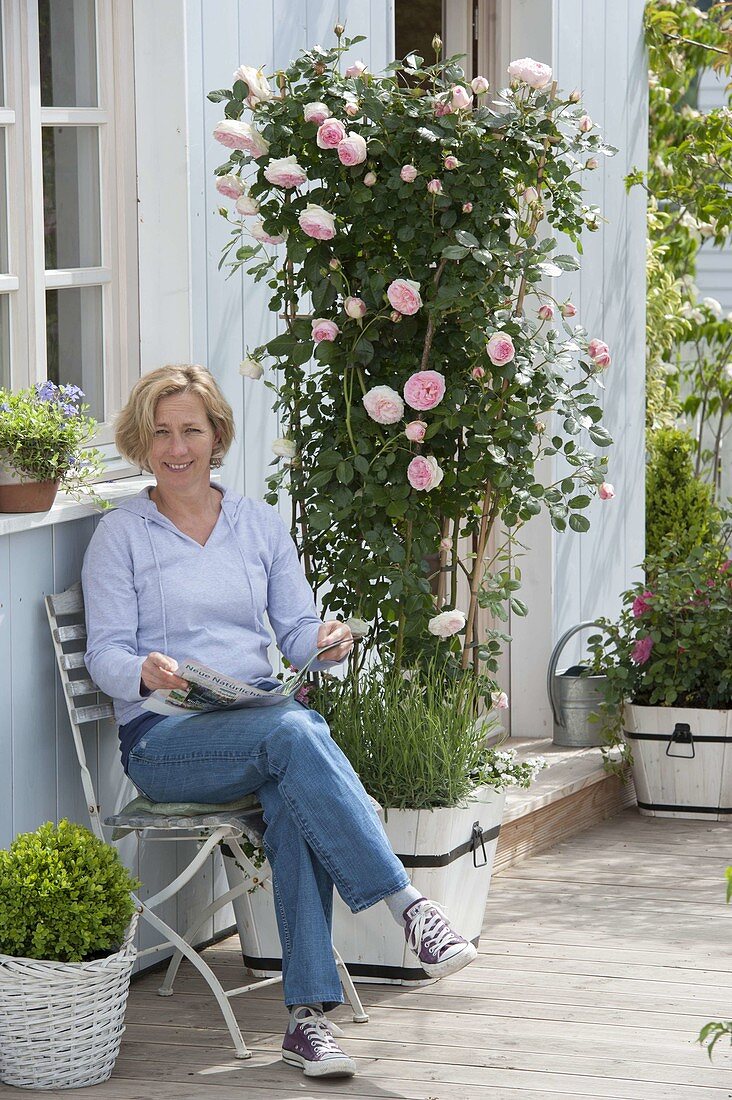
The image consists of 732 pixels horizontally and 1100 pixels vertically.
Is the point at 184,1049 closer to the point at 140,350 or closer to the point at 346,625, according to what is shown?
the point at 346,625

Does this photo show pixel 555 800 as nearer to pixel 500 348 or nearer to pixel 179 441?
pixel 500 348

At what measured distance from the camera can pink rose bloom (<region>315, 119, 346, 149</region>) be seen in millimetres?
3432

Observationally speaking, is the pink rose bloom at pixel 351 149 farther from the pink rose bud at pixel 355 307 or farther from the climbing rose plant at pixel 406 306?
the pink rose bud at pixel 355 307

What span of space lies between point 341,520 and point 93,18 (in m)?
1.22

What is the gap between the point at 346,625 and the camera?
3543mm

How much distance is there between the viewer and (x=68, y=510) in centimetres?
337

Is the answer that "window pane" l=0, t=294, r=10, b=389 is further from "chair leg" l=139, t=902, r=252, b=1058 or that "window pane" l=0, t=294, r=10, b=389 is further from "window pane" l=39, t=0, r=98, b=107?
"chair leg" l=139, t=902, r=252, b=1058

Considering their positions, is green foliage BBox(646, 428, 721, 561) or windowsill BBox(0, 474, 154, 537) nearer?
windowsill BBox(0, 474, 154, 537)

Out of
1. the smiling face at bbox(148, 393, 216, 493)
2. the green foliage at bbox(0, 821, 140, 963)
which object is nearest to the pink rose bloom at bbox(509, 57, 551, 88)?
the smiling face at bbox(148, 393, 216, 493)

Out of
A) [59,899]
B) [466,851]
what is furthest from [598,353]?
[59,899]

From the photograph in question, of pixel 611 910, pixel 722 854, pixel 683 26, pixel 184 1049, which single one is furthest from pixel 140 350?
pixel 683 26

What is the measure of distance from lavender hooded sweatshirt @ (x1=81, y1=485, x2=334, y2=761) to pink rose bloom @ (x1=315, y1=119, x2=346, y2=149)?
76 cm

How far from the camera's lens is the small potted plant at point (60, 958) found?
9.59 ft

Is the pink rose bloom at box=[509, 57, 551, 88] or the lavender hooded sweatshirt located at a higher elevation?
the pink rose bloom at box=[509, 57, 551, 88]
